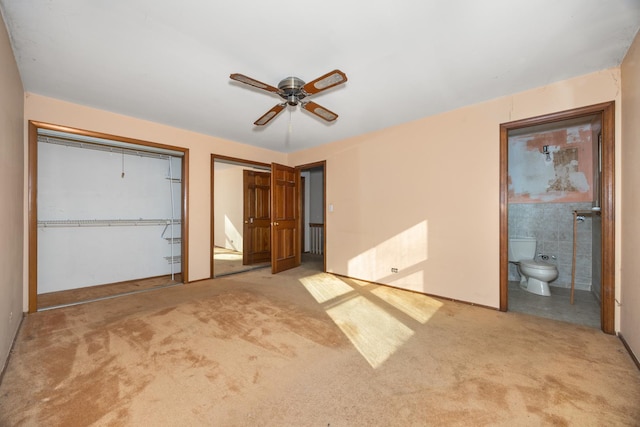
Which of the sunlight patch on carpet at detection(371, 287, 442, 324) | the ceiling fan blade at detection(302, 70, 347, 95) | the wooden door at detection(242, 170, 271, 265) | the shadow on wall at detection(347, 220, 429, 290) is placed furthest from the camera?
the wooden door at detection(242, 170, 271, 265)

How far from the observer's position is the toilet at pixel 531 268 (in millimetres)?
3414

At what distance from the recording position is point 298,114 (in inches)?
134

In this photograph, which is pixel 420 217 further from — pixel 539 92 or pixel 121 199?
pixel 121 199

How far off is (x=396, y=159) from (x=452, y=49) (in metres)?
1.80

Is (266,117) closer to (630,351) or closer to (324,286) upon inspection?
(324,286)

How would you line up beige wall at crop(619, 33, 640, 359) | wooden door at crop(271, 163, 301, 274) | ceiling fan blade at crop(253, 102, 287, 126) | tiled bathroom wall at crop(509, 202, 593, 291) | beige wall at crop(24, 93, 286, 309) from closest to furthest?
beige wall at crop(619, 33, 640, 359) < ceiling fan blade at crop(253, 102, 287, 126) < beige wall at crop(24, 93, 286, 309) < tiled bathroom wall at crop(509, 202, 593, 291) < wooden door at crop(271, 163, 301, 274)

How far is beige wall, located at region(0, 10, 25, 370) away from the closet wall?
1.14 metres

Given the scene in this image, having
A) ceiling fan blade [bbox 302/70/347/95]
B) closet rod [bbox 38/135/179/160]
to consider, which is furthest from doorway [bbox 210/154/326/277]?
ceiling fan blade [bbox 302/70/347/95]

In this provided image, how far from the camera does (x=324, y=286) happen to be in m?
3.92

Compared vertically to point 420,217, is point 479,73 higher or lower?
higher

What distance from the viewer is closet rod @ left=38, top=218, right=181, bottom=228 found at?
357 cm

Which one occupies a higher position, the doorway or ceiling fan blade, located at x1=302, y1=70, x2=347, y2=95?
ceiling fan blade, located at x1=302, y1=70, x2=347, y2=95

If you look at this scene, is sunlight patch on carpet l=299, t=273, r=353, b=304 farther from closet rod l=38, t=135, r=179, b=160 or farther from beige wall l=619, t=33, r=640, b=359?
closet rod l=38, t=135, r=179, b=160

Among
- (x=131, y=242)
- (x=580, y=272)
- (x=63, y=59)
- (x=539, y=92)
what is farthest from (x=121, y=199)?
(x=580, y=272)
